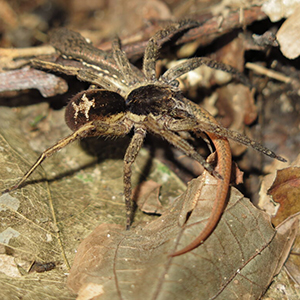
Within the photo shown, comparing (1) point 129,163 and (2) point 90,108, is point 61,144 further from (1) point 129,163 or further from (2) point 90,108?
(1) point 129,163

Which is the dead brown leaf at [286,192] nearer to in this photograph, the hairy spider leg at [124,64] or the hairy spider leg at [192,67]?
the hairy spider leg at [192,67]

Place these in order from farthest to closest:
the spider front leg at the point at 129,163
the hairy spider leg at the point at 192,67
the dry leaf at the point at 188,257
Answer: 1. the hairy spider leg at the point at 192,67
2. the spider front leg at the point at 129,163
3. the dry leaf at the point at 188,257

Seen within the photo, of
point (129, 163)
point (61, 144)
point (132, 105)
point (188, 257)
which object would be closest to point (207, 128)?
point (129, 163)

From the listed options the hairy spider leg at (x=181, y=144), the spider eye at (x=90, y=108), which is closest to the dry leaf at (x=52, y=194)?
the spider eye at (x=90, y=108)

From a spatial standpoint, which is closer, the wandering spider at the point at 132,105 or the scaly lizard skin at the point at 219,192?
the scaly lizard skin at the point at 219,192

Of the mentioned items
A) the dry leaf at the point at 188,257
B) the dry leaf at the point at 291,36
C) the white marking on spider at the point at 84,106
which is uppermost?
the dry leaf at the point at 291,36

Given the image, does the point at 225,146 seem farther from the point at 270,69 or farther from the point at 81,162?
the point at 270,69

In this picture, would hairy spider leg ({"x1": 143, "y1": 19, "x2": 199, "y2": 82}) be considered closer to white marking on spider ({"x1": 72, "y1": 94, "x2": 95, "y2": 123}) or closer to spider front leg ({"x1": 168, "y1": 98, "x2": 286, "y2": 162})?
spider front leg ({"x1": 168, "y1": 98, "x2": 286, "y2": 162})

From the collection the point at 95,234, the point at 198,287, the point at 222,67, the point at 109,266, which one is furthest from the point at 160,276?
the point at 222,67
